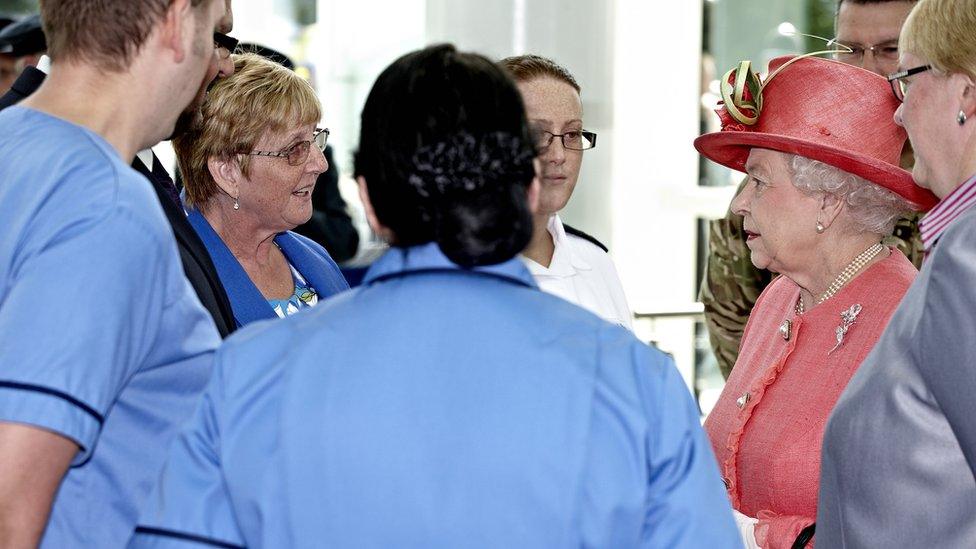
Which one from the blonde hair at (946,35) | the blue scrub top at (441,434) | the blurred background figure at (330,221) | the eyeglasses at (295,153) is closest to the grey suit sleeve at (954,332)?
the blonde hair at (946,35)

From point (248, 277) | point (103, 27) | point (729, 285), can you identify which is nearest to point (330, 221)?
point (729, 285)

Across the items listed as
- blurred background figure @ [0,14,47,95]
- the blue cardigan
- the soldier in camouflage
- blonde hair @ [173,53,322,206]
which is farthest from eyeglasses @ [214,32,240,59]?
blurred background figure @ [0,14,47,95]

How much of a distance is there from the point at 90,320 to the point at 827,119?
1.57m

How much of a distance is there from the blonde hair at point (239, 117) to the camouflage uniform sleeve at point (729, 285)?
54.3 inches

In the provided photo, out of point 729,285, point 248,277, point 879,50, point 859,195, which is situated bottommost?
point 729,285

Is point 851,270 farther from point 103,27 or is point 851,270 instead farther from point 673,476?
point 103,27

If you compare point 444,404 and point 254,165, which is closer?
point 444,404

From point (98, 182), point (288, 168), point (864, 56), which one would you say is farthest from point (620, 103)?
point (98, 182)

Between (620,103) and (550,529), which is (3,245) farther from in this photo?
(620,103)

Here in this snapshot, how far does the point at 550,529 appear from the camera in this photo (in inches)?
49.0

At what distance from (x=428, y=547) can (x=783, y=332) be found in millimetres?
1355

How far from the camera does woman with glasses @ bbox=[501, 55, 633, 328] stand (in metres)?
2.57

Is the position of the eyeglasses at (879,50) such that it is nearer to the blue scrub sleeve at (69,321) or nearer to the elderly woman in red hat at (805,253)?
the elderly woman in red hat at (805,253)

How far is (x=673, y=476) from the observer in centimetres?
130
